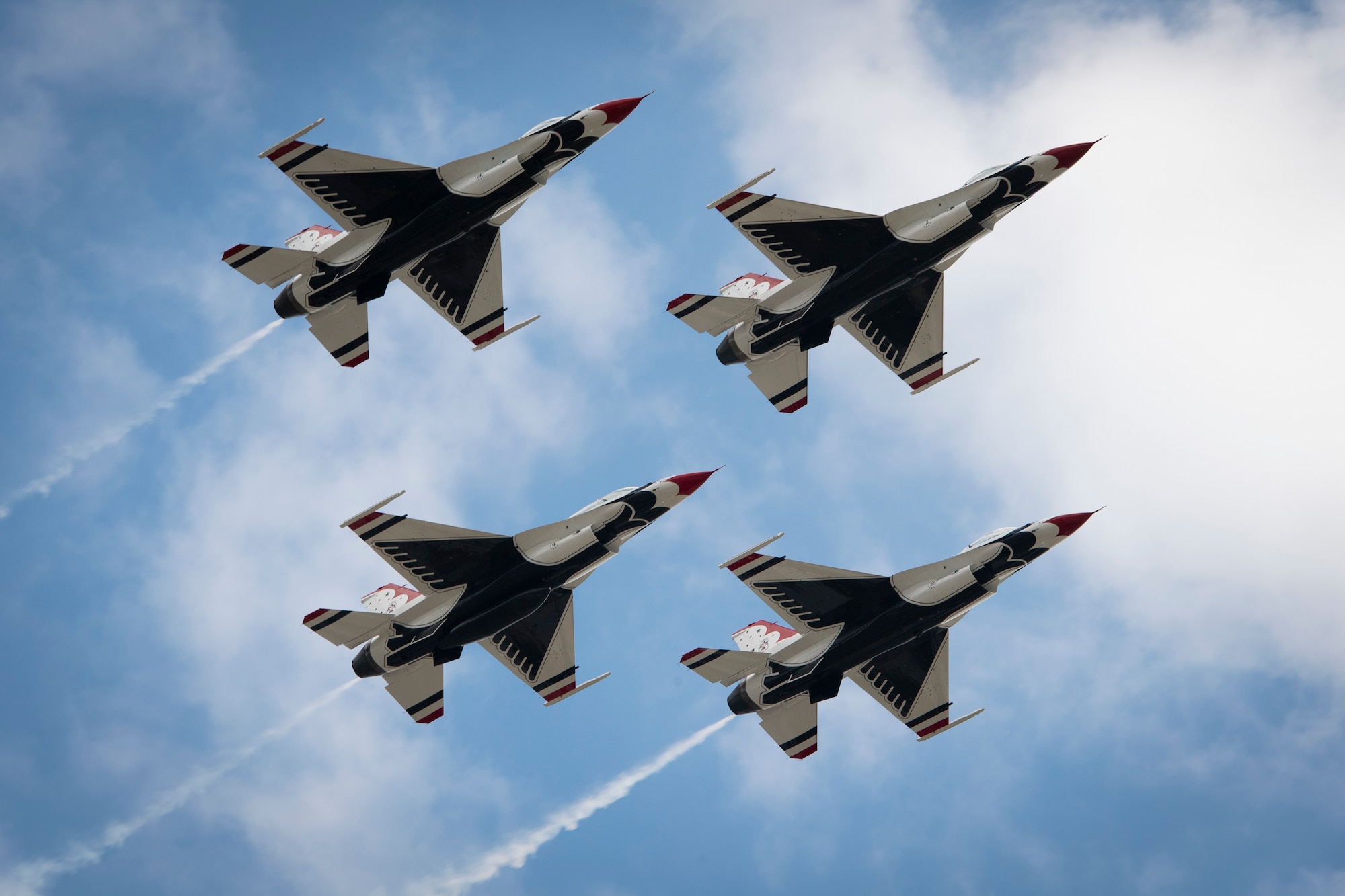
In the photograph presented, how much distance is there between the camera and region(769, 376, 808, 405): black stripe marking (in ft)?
215

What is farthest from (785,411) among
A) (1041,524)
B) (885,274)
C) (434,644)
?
(434,644)

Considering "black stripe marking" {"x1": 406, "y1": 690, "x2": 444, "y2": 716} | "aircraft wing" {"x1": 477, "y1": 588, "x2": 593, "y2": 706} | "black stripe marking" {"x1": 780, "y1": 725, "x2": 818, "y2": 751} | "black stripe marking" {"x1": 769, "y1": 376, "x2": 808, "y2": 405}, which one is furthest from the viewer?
"black stripe marking" {"x1": 769, "y1": 376, "x2": 808, "y2": 405}

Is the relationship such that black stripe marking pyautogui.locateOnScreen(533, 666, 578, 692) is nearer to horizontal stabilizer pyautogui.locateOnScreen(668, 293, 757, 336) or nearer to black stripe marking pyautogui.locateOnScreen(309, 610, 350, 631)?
black stripe marking pyautogui.locateOnScreen(309, 610, 350, 631)

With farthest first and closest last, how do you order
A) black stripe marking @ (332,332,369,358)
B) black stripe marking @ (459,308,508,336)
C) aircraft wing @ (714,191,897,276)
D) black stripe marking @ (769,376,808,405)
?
black stripe marking @ (769,376,808,405) < black stripe marking @ (459,308,508,336) < black stripe marking @ (332,332,369,358) < aircraft wing @ (714,191,897,276)

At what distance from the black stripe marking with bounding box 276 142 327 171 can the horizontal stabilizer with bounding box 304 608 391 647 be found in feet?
51.4

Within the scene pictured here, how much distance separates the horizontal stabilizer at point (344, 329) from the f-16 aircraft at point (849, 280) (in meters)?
11.7

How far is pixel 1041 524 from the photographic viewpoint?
59.8 meters

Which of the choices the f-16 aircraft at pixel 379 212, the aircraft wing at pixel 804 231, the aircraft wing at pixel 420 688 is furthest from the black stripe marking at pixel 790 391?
the aircraft wing at pixel 420 688

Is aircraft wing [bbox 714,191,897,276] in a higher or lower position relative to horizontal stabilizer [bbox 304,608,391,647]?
higher

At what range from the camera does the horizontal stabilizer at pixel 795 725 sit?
206 feet

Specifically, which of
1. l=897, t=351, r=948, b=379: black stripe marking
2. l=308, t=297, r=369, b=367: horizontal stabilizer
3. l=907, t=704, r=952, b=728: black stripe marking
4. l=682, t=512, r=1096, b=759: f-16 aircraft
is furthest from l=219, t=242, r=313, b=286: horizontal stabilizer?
l=907, t=704, r=952, b=728: black stripe marking

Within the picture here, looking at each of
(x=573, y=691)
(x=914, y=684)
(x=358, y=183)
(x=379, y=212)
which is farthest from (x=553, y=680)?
(x=358, y=183)

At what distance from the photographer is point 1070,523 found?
59875mm

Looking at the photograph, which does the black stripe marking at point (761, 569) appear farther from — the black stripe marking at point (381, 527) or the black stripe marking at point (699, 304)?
the black stripe marking at point (381, 527)
